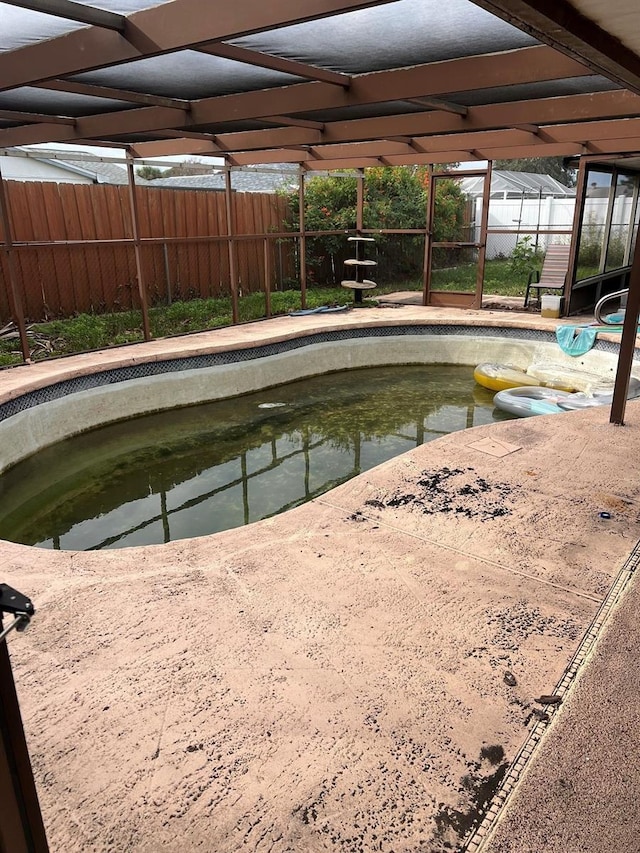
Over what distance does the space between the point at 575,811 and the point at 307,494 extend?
3350 millimetres

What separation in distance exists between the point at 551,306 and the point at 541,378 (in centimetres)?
272

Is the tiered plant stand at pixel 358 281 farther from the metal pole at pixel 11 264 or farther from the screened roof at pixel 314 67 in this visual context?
the metal pole at pixel 11 264

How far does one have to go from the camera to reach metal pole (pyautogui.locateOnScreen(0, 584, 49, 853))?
886mm

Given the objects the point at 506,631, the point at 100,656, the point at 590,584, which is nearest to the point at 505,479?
the point at 590,584

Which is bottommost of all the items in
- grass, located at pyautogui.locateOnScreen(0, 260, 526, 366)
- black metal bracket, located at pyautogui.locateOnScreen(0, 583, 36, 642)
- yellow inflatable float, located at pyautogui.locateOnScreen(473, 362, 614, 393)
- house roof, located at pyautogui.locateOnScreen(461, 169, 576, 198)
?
yellow inflatable float, located at pyautogui.locateOnScreen(473, 362, 614, 393)

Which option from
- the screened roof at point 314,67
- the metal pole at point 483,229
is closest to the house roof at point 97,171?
the screened roof at point 314,67

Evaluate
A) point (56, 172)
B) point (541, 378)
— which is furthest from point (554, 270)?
point (56, 172)

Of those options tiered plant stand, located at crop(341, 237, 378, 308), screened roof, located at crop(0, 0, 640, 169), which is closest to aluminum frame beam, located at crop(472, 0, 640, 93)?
screened roof, located at crop(0, 0, 640, 169)

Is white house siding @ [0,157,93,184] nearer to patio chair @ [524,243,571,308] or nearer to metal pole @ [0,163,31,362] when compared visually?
metal pole @ [0,163,31,362]

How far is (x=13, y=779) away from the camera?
0.92m

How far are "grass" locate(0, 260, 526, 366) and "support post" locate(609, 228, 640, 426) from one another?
5926 millimetres

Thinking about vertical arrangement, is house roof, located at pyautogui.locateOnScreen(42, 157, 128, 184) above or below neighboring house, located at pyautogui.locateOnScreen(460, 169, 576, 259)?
above

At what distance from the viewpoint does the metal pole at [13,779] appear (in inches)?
34.9

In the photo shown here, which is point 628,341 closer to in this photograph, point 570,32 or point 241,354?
point 570,32
